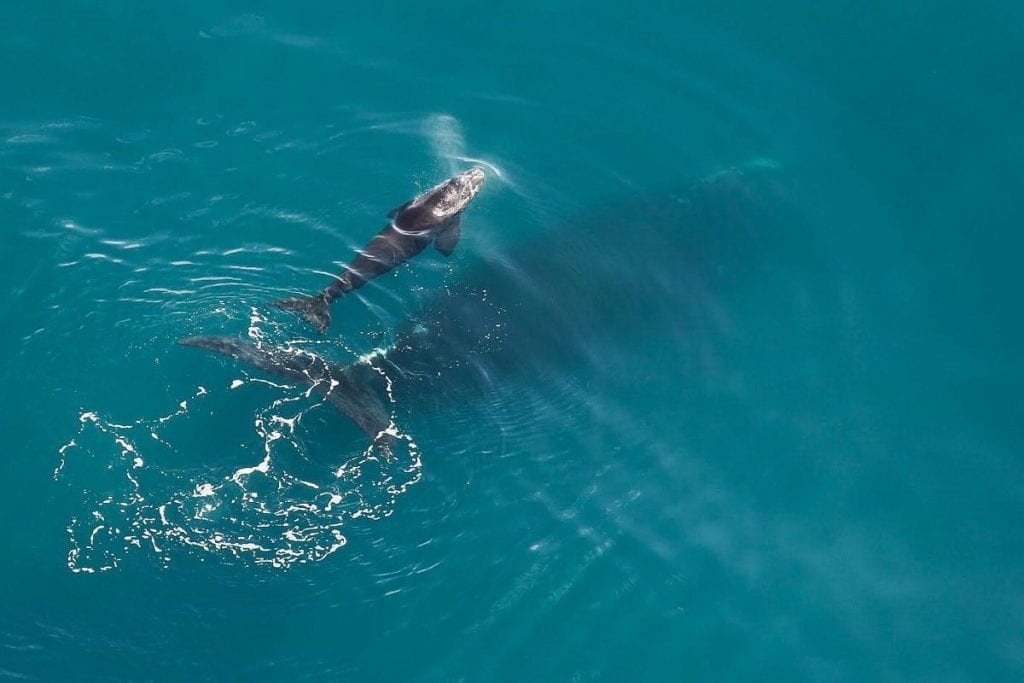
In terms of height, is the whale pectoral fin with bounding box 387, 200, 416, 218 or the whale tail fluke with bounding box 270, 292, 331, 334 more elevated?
the whale pectoral fin with bounding box 387, 200, 416, 218

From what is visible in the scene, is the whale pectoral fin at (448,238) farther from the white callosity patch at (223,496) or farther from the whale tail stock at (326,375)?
the white callosity patch at (223,496)

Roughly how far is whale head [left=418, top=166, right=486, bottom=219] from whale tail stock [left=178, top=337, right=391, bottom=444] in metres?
4.84

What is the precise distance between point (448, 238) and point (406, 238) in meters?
1.13

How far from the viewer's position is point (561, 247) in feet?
79.5

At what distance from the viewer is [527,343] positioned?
22.5m

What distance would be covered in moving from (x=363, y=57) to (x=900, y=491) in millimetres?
17595

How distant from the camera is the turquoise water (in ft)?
63.0

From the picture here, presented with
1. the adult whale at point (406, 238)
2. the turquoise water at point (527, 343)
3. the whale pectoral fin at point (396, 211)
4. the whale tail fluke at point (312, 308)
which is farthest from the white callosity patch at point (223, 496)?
the whale pectoral fin at point (396, 211)

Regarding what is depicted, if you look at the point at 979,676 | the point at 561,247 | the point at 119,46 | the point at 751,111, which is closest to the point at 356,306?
the point at 561,247

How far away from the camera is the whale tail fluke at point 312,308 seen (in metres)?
21.0

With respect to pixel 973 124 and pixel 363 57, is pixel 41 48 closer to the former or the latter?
pixel 363 57

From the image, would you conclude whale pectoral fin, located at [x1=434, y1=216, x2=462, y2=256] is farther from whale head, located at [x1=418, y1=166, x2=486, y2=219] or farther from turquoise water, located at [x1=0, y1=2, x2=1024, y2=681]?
turquoise water, located at [x1=0, y1=2, x2=1024, y2=681]

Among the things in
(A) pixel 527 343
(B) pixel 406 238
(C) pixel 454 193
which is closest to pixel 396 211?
(B) pixel 406 238

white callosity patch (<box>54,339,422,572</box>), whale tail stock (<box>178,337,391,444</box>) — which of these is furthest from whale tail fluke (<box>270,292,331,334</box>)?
white callosity patch (<box>54,339,422,572</box>)
